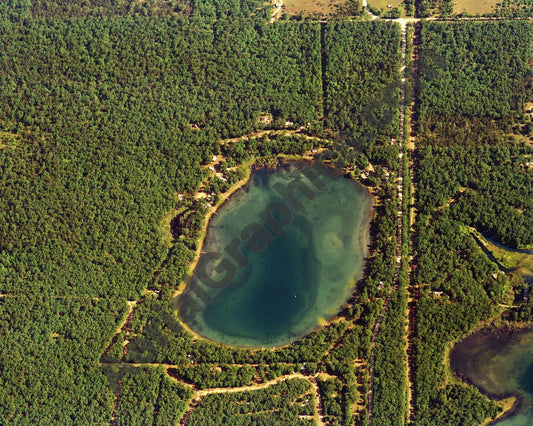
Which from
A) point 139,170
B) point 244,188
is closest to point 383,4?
point 244,188

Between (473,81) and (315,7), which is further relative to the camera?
(315,7)

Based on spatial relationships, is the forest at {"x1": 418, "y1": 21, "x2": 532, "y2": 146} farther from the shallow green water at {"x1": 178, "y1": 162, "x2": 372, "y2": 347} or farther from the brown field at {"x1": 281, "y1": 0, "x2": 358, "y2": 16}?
the shallow green water at {"x1": 178, "y1": 162, "x2": 372, "y2": 347}

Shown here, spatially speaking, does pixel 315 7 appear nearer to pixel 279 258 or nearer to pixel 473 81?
pixel 473 81

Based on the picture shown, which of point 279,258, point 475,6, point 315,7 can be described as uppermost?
point 315,7

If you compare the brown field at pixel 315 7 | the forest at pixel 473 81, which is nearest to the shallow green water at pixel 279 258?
the forest at pixel 473 81

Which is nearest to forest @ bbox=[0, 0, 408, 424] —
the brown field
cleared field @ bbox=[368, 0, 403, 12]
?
the brown field

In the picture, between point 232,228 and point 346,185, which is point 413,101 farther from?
point 232,228
